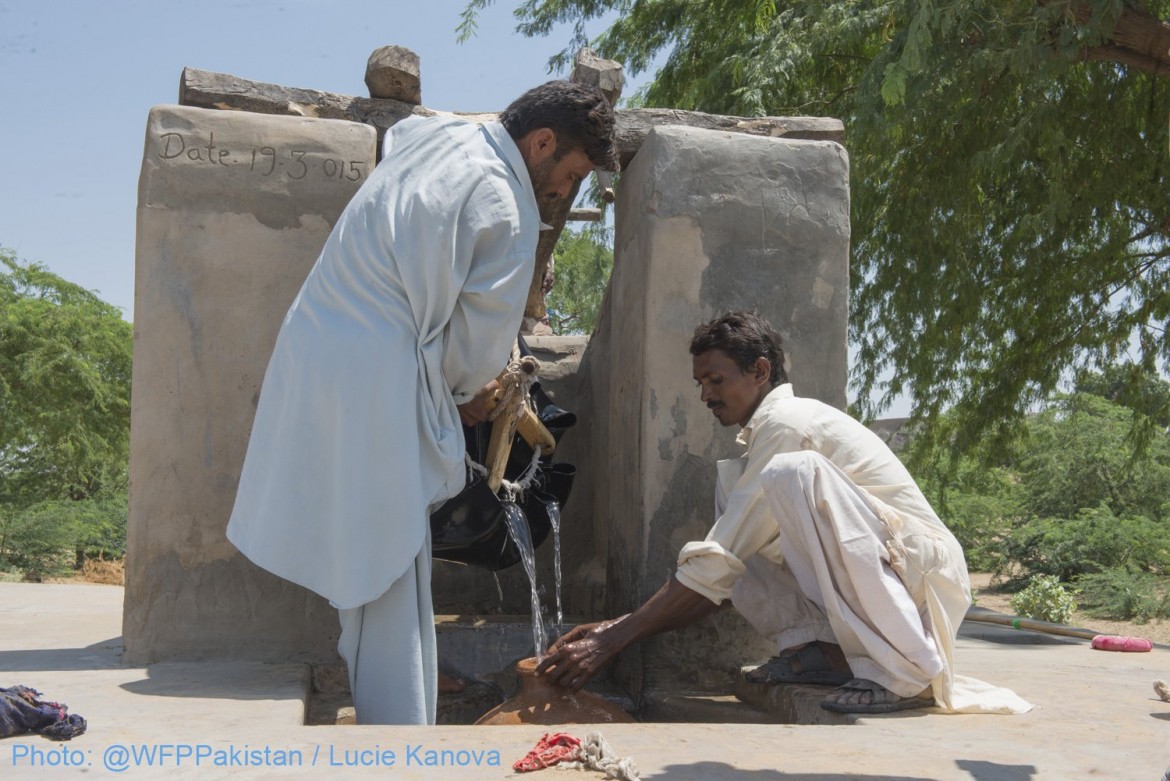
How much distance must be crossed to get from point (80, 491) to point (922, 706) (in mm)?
13301

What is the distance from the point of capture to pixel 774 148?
4008 millimetres

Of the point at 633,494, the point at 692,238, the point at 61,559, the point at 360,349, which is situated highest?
the point at 692,238

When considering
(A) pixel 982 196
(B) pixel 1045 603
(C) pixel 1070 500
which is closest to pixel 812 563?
(B) pixel 1045 603

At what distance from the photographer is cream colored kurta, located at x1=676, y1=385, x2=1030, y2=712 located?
9.96 feet

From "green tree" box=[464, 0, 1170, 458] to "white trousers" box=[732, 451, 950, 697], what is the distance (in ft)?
15.7

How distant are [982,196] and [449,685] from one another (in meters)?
6.63

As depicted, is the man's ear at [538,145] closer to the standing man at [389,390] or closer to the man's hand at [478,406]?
the standing man at [389,390]

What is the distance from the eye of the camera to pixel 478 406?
3.38 meters

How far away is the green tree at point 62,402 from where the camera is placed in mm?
13164

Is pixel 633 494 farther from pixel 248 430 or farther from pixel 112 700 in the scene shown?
pixel 112 700

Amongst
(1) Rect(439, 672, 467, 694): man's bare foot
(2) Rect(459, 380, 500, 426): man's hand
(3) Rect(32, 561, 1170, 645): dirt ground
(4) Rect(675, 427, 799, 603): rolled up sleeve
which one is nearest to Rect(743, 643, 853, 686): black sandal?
(4) Rect(675, 427, 799, 603): rolled up sleeve

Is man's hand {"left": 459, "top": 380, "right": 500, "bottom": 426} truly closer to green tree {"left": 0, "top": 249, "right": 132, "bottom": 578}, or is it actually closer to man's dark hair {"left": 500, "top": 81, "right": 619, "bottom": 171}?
man's dark hair {"left": 500, "top": 81, "right": 619, "bottom": 171}

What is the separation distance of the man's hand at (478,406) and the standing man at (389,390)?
0.18 metres

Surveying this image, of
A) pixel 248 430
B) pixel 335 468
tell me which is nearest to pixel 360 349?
pixel 335 468
